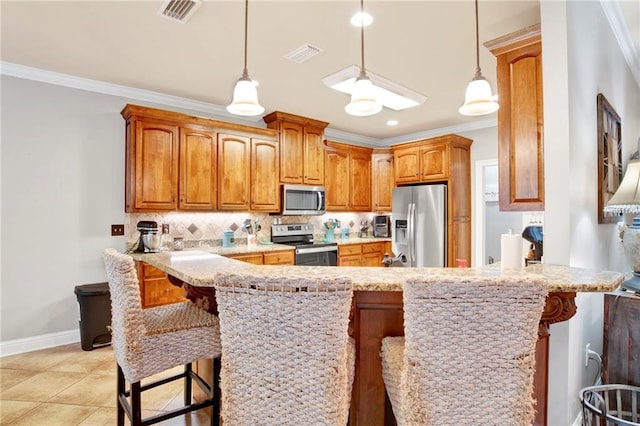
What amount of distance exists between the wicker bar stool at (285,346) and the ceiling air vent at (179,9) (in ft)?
6.66

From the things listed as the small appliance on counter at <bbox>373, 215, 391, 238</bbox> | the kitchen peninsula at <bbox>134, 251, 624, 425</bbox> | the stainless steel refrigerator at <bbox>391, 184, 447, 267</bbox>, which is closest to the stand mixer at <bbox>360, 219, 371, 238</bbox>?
the small appliance on counter at <bbox>373, 215, 391, 238</bbox>

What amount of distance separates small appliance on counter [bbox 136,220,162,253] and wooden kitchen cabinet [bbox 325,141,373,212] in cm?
245

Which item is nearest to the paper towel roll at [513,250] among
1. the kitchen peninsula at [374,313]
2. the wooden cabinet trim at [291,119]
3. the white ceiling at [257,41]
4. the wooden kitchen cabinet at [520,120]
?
the kitchen peninsula at [374,313]

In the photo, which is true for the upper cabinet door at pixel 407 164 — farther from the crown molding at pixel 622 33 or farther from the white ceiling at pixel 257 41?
the crown molding at pixel 622 33

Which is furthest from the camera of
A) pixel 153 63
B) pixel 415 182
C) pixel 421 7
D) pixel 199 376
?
pixel 415 182

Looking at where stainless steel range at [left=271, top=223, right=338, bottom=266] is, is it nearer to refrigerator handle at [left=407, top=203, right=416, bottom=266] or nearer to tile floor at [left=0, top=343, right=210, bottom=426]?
refrigerator handle at [left=407, top=203, right=416, bottom=266]

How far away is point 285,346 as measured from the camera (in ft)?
3.42

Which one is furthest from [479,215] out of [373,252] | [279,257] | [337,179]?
[279,257]

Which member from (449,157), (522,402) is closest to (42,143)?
(522,402)

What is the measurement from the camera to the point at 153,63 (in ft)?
10.1

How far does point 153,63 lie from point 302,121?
2.03 m

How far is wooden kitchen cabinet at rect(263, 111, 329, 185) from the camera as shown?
14.9 feet

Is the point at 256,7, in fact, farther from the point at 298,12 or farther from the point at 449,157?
the point at 449,157

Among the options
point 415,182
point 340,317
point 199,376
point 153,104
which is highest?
point 153,104
